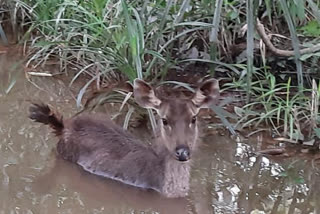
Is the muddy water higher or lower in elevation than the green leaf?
lower

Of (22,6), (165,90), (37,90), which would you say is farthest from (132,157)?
(22,6)

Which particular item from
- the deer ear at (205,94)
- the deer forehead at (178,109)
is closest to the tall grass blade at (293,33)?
the deer ear at (205,94)

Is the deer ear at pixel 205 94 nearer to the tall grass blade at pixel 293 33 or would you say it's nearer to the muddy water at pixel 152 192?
the muddy water at pixel 152 192

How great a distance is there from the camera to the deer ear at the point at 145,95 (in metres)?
4.80

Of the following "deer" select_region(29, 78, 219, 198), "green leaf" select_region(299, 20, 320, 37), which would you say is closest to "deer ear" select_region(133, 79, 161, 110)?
"deer" select_region(29, 78, 219, 198)

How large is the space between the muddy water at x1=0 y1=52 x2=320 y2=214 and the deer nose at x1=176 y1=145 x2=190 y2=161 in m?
0.33

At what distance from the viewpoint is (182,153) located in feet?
15.0

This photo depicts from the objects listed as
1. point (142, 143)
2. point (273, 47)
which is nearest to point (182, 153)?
point (142, 143)

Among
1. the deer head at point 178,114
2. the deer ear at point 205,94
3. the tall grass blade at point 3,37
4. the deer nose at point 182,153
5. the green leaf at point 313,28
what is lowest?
the tall grass blade at point 3,37

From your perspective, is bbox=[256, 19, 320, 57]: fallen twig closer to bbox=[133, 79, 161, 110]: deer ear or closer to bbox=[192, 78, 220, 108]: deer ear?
bbox=[192, 78, 220, 108]: deer ear

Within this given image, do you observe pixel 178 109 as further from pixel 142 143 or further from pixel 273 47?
pixel 273 47

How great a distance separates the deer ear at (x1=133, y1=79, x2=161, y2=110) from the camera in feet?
15.8

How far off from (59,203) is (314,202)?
1.56 m

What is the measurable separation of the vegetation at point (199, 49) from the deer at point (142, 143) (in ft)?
1.45
